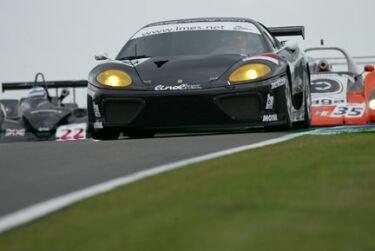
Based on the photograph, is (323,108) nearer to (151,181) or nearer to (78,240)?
(151,181)

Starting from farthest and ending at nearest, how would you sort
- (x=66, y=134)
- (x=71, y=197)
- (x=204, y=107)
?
(x=66, y=134) → (x=204, y=107) → (x=71, y=197)

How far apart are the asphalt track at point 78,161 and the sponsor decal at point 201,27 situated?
77.1 inches

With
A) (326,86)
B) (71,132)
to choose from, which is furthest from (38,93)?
(326,86)

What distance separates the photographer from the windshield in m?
9.63

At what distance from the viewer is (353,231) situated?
3.12 metres

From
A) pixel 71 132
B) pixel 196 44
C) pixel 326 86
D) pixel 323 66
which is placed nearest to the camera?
pixel 196 44

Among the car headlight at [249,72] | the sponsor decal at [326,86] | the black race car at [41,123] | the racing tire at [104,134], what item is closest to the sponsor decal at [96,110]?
the racing tire at [104,134]

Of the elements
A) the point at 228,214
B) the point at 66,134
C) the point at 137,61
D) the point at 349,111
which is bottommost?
the point at 66,134

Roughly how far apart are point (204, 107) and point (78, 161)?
8.65ft

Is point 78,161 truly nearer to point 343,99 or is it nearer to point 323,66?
point 343,99

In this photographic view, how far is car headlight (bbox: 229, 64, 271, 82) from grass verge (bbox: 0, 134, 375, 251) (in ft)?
11.9

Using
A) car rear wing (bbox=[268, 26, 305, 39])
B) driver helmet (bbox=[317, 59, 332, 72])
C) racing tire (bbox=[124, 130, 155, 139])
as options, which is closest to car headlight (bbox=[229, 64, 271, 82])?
racing tire (bbox=[124, 130, 155, 139])

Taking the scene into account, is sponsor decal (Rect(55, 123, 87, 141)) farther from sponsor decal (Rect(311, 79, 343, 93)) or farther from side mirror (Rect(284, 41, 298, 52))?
side mirror (Rect(284, 41, 298, 52))

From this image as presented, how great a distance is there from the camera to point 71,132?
2081cm
